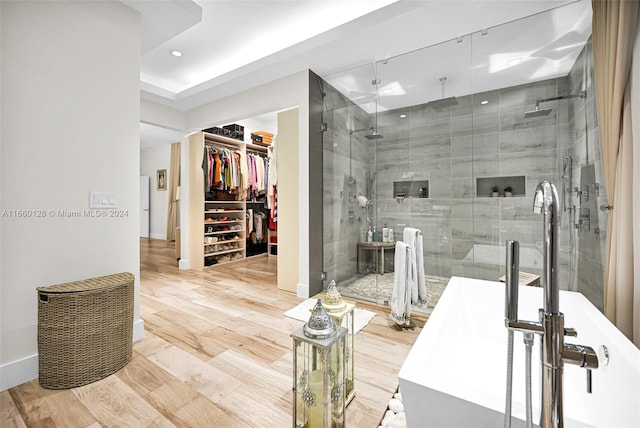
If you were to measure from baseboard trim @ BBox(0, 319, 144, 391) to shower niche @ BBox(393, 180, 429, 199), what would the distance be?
3.15 metres

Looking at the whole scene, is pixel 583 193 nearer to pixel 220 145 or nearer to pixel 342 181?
pixel 342 181

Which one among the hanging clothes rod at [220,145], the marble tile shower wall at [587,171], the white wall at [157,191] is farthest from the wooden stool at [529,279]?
the white wall at [157,191]

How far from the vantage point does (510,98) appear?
262 cm

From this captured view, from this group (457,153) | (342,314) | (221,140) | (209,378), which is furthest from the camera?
(221,140)

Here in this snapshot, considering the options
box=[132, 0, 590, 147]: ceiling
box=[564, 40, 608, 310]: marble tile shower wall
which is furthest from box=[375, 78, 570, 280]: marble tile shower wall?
box=[132, 0, 590, 147]: ceiling

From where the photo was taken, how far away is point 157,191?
7711 millimetres

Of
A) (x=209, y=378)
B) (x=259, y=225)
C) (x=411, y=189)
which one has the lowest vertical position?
(x=209, y=378)

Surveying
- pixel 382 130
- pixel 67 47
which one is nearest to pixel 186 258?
pixel 67 47

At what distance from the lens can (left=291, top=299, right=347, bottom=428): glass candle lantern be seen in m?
1.12

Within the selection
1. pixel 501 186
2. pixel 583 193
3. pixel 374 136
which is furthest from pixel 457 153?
pixel 583 193

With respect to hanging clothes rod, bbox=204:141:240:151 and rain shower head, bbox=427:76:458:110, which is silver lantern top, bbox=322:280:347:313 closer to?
rain shower head, bbox=427:76:458:110

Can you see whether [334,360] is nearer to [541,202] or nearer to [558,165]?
[541,202]

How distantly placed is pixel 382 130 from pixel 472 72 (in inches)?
39.3

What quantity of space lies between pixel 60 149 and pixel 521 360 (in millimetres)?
2953
